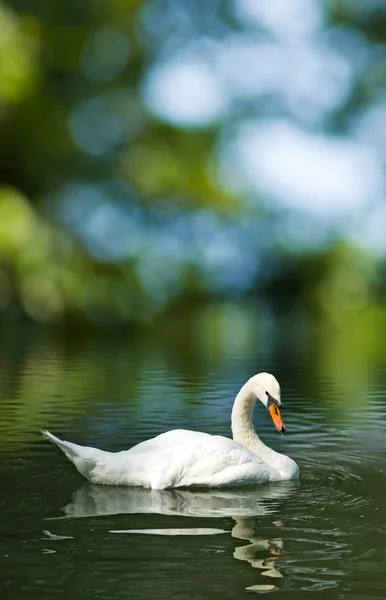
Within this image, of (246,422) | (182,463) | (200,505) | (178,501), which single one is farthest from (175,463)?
(246,422)

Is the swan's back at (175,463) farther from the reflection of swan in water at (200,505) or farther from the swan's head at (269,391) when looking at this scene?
the swan's head at (269,391)

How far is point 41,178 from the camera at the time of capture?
24844mm

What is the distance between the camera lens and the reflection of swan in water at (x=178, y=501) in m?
6.36

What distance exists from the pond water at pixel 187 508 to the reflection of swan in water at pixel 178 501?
11mm

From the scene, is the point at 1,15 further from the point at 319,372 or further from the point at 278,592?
the point at 278,592

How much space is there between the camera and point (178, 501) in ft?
22.1

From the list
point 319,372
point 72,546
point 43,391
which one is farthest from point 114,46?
→ point 72,546

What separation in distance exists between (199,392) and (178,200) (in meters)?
12.4

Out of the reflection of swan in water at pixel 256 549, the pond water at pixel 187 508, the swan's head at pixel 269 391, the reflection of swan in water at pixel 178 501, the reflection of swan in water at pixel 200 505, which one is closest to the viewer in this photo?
the pond water at pixel 187 508

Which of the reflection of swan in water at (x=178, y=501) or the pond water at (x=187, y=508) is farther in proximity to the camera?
the reflection of swan in water at (x=178, y=501)

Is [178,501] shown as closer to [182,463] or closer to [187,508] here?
[187,508]

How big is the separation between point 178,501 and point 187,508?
9.2 inches

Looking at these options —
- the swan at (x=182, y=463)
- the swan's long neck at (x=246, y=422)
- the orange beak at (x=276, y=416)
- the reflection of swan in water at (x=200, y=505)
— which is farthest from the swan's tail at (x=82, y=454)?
the swan's long neck at (x=246, y=422)

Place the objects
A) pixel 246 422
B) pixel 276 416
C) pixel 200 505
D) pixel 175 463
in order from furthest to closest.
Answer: pixel 246 422 → pixel 276 416 → pixel 175 463 → pixel 200 505
